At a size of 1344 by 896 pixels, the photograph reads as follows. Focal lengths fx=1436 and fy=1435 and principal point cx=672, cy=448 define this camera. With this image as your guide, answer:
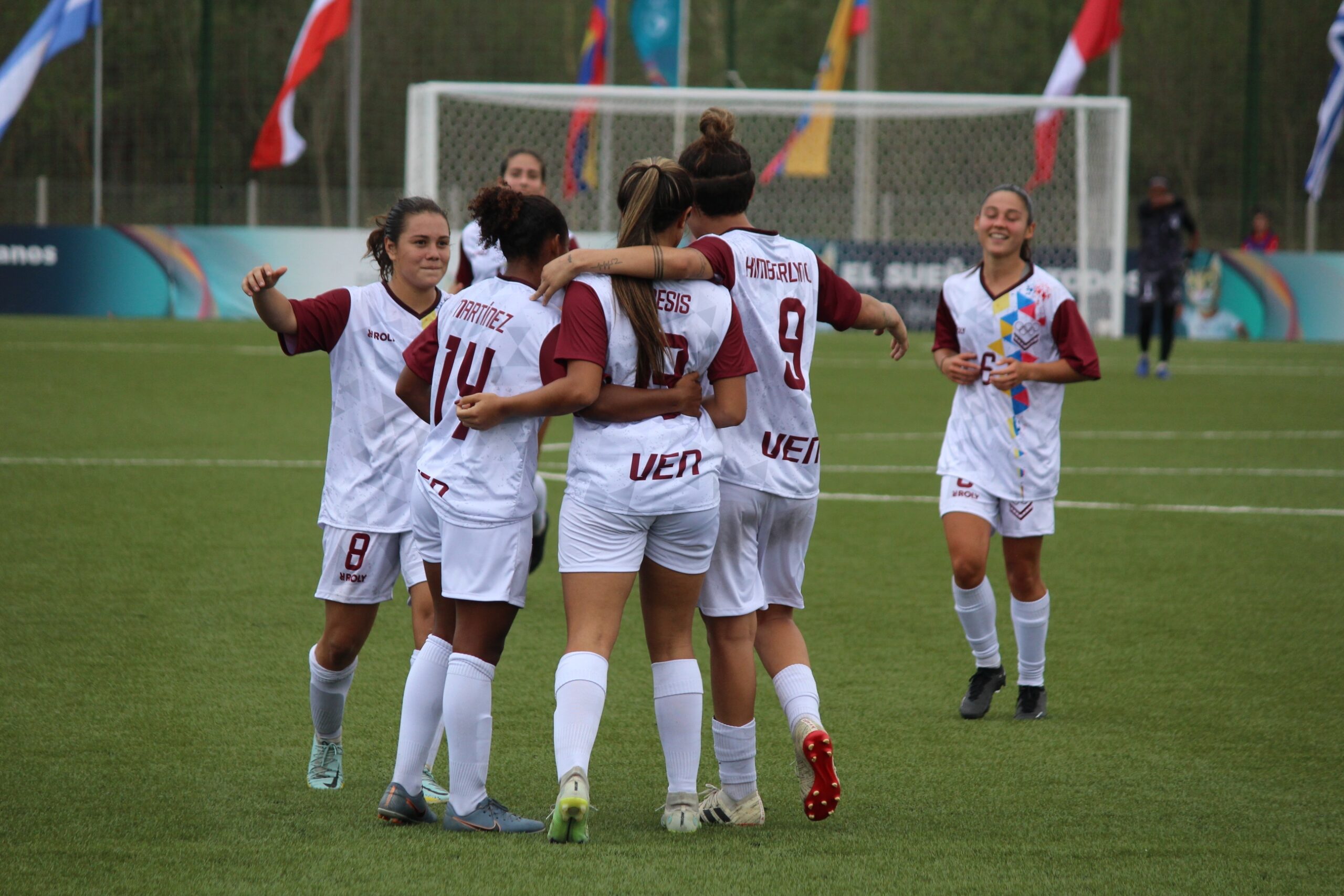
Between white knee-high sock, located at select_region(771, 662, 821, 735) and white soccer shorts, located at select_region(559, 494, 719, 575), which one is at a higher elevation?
white soccer shorts, located at select_region(559, 494, 719, 575)

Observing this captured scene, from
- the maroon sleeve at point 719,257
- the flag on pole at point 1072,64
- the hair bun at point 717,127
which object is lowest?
the maroon sleeve at point 719,257

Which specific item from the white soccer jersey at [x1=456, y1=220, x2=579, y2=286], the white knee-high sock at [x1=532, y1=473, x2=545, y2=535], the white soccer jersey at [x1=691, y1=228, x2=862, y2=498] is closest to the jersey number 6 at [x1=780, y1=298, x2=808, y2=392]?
the white soccer jersey at [x1=691, y1=228, x2=862, y2=498]

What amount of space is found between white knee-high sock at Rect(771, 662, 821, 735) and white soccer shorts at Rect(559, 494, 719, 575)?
0.57 meters

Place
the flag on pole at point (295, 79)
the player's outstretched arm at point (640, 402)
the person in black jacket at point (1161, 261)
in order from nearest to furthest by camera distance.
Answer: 1. the player's outstretched arm at point (640, 402)
2. the person in black jacket at point (1161, 261)
3. the flag on pole at point (295, 79)

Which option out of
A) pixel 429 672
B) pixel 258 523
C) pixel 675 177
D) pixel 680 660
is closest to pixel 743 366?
pixel 675 177

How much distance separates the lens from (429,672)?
3.67 m

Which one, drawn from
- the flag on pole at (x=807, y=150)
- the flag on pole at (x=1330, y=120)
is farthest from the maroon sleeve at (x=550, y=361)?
the flag on pole at (x=807, y=150)

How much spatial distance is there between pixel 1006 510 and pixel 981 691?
0.66m

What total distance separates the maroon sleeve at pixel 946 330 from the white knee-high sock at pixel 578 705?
2387mm

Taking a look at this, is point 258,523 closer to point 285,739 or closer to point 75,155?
point 285,739

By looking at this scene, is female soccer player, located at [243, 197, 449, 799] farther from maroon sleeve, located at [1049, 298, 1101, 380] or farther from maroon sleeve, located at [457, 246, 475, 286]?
maroon sleeve, located at [457, 246, 475, 286]

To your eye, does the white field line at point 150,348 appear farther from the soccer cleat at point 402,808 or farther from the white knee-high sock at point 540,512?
the soccer cleat at point 402,808

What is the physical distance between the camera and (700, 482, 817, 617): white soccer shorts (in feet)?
12.6

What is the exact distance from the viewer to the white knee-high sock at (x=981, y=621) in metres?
5.18
